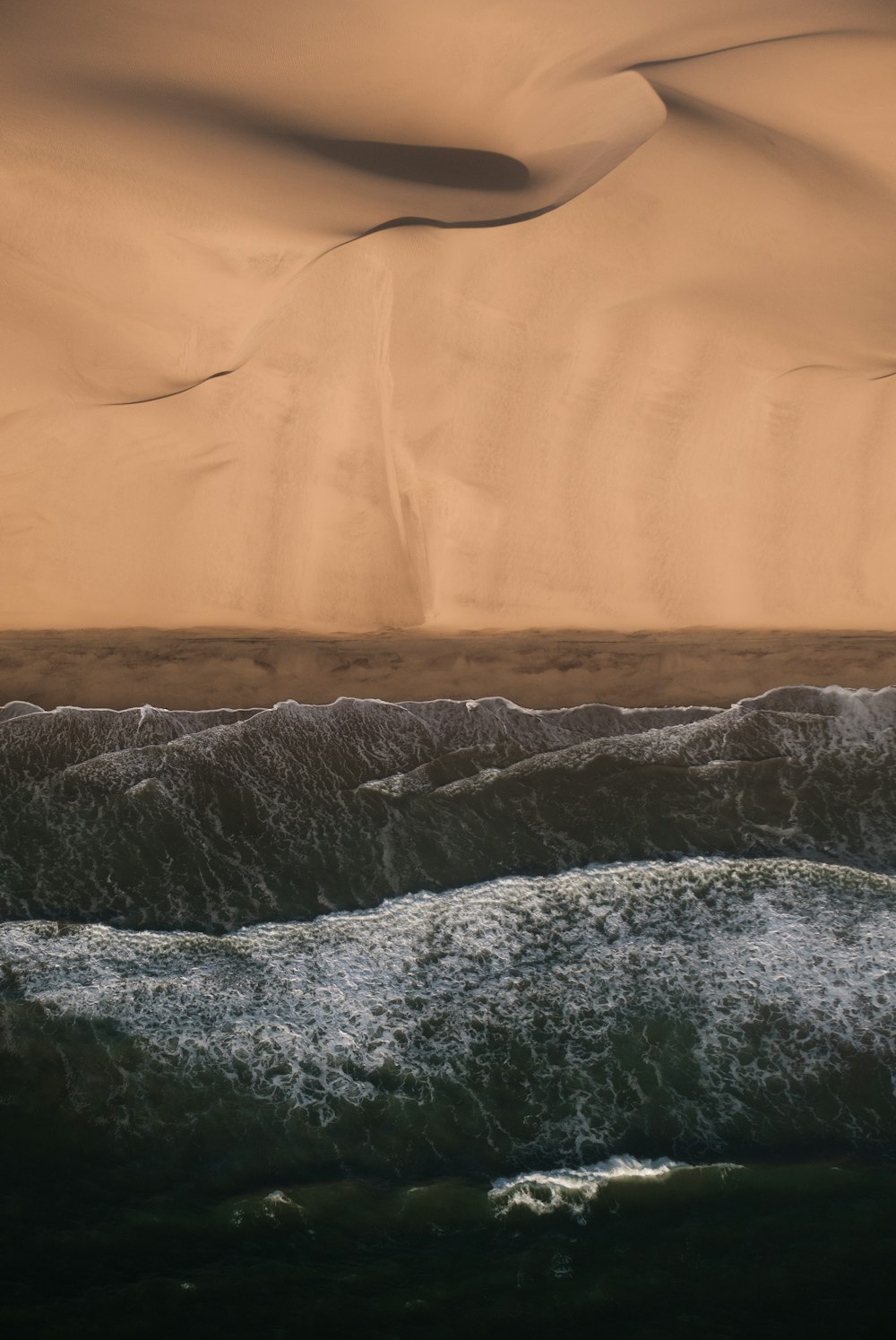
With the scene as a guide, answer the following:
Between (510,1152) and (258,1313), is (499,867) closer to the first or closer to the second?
(510,1152)

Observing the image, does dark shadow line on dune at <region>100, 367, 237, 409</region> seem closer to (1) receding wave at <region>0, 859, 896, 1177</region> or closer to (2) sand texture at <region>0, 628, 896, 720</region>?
(2) sand texture at <region>0, 628, 896, 720</region>

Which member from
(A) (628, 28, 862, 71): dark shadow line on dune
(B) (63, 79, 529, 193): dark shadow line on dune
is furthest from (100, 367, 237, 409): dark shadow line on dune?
(A) (628, 28, 862, 71): dark shadow line on dune

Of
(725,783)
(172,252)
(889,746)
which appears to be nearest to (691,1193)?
(725,783)

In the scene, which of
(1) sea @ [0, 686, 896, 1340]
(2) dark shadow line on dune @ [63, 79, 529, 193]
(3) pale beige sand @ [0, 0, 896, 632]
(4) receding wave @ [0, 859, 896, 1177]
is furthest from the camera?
(2) dark shadow line on dune @ [63, 79, 529, 193]

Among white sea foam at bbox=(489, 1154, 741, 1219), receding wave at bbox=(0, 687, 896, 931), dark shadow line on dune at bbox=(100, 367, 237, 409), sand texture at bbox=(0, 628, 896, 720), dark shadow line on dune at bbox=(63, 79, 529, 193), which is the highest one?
dark shadow line on dune at bbox=(63, 79, 529, 193)

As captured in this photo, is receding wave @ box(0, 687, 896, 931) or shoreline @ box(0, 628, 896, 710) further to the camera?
shoreline @ box(0, 628, 896, 710)

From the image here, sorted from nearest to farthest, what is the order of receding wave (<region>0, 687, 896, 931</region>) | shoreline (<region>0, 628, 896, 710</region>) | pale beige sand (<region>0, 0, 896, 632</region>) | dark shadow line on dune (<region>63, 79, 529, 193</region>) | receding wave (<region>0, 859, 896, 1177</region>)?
receding wave (<region>0, 859, 896, 1177</region>)
pale beige sand (<region>0, 0, 896, 632</region>)
dark shadow line on dune (<region>63, 79, 529, 193</region>)
receding wave (<region>0, 687, 896, 931</region>)
shoreline (<region>0, 628, 896, 710</region>)

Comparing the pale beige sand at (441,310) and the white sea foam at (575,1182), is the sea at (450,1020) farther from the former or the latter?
the pale beige sand at (441,310)

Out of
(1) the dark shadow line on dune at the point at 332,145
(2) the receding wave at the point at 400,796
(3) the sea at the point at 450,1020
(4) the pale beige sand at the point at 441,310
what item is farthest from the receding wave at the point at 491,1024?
(1) the dark shadow line on dune at the point at 332,145
